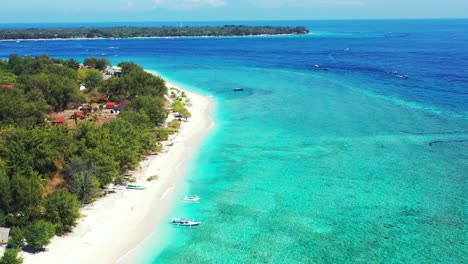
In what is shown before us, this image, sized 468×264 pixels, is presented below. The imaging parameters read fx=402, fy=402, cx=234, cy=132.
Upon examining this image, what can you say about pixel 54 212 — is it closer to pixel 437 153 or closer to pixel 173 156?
pixel 173 156

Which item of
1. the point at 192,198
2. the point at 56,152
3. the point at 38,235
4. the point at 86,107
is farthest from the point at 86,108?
the point at 38,235

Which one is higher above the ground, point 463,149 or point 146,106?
point 146,106

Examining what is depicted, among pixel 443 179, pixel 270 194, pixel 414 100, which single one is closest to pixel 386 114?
pixel 414 100

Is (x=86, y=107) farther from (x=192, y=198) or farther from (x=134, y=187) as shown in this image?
(x=192, y=198)

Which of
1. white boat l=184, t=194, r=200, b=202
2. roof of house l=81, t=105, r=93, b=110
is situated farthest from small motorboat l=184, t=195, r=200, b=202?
roof of house l=81, t=105, r=93, b=110

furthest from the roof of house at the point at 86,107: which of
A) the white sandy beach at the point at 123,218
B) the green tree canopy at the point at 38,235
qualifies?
the green tree canopy at the point at 38,235

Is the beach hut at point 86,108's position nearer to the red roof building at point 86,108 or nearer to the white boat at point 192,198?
the red roof building at point 86,108
